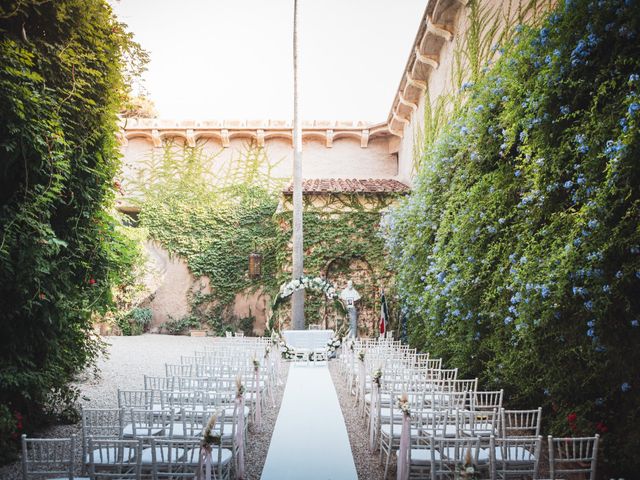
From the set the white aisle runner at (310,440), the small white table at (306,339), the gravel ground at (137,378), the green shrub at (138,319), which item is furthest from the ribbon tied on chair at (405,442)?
the green shrub at (138,319)

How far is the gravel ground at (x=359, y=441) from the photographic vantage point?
4.32 metres

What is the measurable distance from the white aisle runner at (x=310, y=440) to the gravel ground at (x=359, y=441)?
129mm

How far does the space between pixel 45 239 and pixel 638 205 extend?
5364 mm

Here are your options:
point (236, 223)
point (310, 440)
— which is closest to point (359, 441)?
point (310, 440)

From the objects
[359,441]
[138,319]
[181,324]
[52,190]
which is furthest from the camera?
[181,324]

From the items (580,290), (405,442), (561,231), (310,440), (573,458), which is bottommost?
(310,440)

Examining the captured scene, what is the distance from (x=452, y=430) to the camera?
4.38 meters

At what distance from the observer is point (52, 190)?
14.8 feet

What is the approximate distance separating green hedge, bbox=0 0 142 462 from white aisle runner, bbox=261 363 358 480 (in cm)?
269

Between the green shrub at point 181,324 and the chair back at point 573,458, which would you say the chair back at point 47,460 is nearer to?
the chair back at point 573,458

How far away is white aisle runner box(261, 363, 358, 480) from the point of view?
4.11 m

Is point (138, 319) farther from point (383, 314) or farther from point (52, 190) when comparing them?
point (52, 190)

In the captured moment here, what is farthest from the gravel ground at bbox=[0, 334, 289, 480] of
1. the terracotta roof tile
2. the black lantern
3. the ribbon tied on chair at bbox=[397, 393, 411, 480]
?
the terracotta roof tile

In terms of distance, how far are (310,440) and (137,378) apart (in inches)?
194
